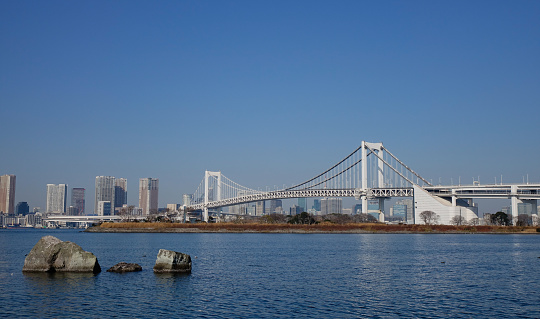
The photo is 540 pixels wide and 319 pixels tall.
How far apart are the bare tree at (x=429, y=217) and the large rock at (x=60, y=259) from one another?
2841 inches

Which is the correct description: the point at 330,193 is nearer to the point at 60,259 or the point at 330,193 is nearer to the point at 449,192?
the point at 449,192

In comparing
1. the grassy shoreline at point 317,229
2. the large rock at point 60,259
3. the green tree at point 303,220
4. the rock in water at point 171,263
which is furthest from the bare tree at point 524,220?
the large rock at point 60,259

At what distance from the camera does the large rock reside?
81.4 ft

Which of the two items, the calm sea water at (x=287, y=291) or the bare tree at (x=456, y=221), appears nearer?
the calm sea water at (x=287, y=291)

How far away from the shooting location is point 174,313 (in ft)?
52.6

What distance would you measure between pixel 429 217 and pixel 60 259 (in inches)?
2897

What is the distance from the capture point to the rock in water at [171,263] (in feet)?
82.5

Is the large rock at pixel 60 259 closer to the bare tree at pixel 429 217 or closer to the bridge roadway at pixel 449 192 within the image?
the bridge roadway at pixel 449 192

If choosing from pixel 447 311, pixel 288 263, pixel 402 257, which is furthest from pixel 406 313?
pixel 402 257

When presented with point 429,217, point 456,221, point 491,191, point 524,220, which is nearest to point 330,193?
point 429,217

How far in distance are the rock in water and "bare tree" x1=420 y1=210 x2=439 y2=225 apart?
229 ft

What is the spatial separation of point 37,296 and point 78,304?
2.38m

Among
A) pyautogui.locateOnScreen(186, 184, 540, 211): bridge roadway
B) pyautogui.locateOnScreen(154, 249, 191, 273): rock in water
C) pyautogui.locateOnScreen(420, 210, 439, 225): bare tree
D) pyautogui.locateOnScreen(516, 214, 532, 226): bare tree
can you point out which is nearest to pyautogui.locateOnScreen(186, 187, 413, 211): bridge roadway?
pyautogui.locateOnScreen(186, 184, 540, 211): bridge roadway

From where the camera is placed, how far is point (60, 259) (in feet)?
81.6
